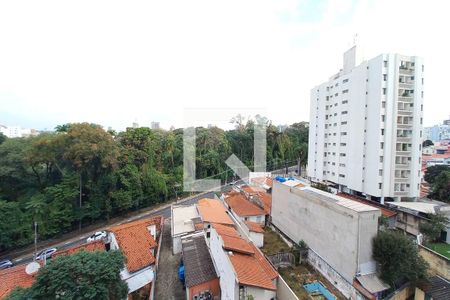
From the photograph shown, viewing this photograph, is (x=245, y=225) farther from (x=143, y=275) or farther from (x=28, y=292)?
(x=28, y=292)

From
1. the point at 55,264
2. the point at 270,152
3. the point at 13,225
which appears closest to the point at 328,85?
the point at 270,152

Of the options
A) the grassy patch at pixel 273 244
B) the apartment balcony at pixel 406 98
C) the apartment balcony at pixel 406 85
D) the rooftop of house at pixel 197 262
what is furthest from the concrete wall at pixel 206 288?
the apartment balcony at pixel 406 85

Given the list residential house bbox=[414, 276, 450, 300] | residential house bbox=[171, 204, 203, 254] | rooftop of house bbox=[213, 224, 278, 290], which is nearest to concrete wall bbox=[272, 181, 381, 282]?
residential house bbox=[414, 276, 450, 300]

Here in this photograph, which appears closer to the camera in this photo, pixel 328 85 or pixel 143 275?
pixel 143 275

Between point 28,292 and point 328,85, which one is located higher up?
point 328,85

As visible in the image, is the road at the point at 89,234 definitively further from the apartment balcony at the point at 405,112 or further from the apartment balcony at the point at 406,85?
the apartment balcony at the point at 406,85

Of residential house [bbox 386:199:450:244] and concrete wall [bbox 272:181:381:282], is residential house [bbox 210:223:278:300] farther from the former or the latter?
residential house [bbox 386:199:450:244]

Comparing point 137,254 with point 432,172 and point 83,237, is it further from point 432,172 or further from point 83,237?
point 432,172

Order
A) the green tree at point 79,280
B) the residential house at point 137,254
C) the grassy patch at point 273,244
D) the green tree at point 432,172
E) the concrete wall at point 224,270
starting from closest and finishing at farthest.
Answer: the green tree at point 79,280 < the concrete wall at point 224,270 < the residential house at point 137,254 < the grassy patch at point 273,244 < the green tree at point 432,172
